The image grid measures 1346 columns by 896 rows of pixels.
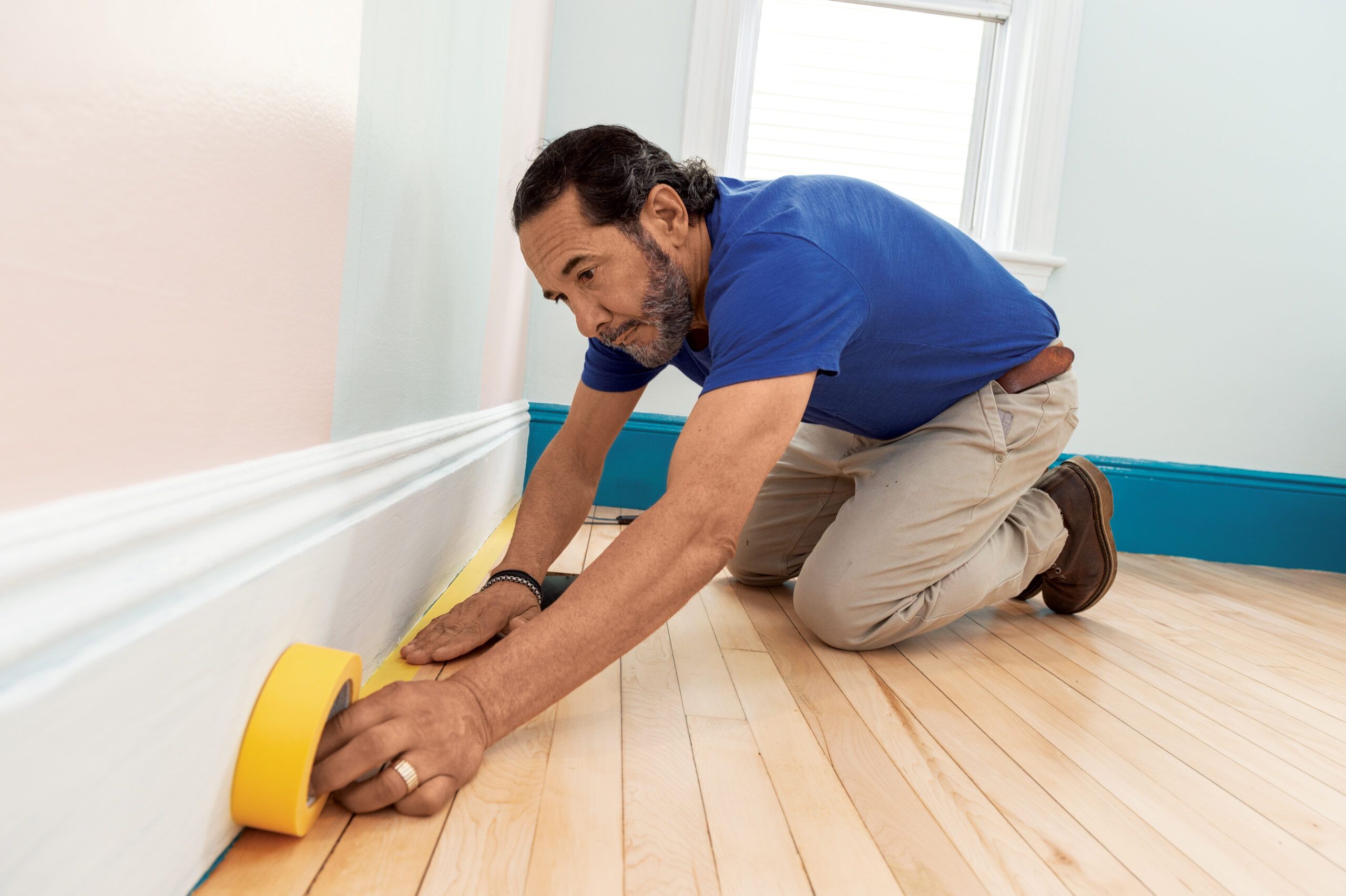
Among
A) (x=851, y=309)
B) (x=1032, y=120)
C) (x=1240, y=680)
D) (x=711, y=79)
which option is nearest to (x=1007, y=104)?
(x=1032, y=120)

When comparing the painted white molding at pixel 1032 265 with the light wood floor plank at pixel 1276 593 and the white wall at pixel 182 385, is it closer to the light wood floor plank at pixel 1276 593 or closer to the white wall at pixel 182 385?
the light wood floor plank at pixel 1276 593

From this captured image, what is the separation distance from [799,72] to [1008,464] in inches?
74.5

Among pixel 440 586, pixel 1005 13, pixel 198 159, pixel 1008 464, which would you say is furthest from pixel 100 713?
pixel 1005 13

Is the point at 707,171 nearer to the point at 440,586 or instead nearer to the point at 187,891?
the point at 440,586

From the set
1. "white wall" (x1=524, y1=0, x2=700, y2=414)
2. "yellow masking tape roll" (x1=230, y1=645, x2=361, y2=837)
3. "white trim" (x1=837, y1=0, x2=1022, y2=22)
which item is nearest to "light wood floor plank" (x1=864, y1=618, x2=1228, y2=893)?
"yellow masking tape roll" (x1=230, y1=645, x2=361, y2=837)

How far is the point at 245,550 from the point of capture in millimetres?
693

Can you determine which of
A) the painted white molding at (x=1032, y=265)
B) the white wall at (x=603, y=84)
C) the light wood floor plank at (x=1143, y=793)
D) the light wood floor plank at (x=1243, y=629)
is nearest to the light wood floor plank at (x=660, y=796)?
the light wood floor plank at (x=1143, y=793)

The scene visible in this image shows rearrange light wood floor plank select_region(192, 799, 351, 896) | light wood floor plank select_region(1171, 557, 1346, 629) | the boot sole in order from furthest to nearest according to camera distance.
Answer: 1. light wood floor plank select_region(1171, 557, 1346, 629)
2. the boot sole
3. light wood floor plank select_region(192, 799, 351, 896)

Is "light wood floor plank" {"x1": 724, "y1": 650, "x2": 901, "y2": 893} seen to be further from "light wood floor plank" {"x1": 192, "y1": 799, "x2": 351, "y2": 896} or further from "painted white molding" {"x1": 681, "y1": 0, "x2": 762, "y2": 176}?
"painted white molding" {"x1": 681, "y1": 0, "x2": 762, "y2": 176}

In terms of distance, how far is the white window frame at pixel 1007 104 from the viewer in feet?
9.27

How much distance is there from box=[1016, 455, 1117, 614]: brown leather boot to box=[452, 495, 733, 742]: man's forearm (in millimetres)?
1188

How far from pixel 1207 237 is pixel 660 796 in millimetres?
3008

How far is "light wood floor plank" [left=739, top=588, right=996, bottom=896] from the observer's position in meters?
0.80

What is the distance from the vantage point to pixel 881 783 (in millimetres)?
990
